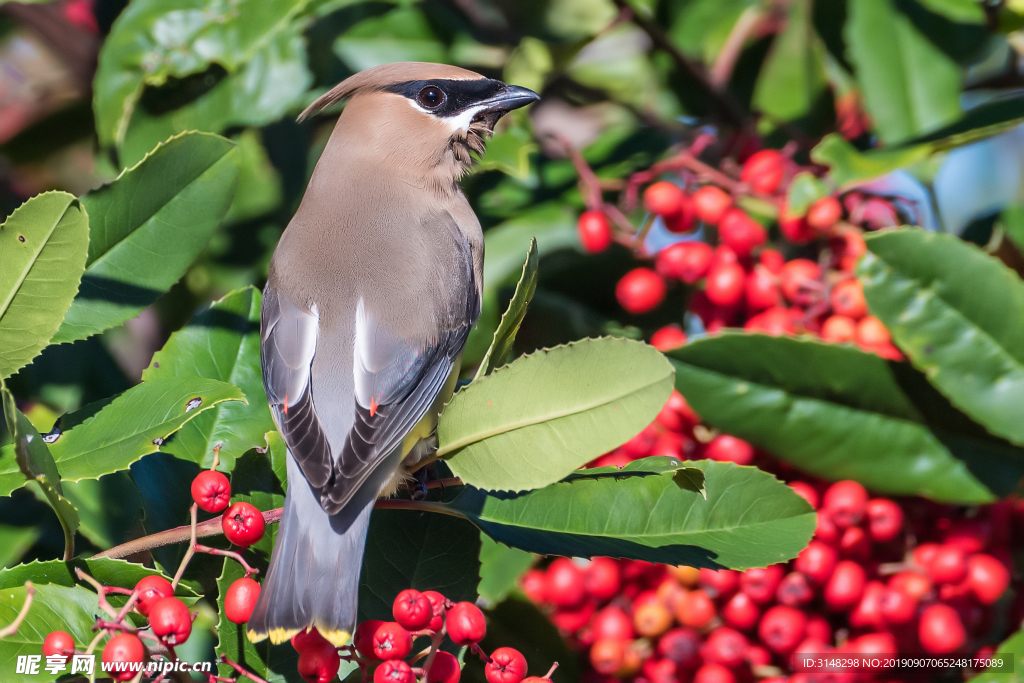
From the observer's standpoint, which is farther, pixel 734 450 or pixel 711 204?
pixel 711 204

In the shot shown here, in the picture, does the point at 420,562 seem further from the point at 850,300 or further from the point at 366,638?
the point at 850,300

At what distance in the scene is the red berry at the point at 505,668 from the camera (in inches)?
55.7

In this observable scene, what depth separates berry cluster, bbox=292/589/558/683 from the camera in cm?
135

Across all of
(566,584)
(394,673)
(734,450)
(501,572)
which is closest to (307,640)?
(394,673)

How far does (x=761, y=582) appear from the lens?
1986mm

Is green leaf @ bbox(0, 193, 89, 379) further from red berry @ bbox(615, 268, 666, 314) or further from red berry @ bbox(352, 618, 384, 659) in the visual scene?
red berry @ bbox(615, 268, 666, 314)

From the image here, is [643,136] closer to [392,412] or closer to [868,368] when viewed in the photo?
[868,368]

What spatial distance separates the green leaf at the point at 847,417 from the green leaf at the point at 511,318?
50 centimetres

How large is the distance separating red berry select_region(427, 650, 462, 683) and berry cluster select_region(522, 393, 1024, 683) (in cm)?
63

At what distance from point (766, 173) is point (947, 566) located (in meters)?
0.95

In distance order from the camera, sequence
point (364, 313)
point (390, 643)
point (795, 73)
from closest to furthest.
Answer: point (390, 643), point (364, 313), point (795, 73)

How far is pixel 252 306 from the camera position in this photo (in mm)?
1908

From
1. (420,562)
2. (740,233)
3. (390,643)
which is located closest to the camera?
(390,643)

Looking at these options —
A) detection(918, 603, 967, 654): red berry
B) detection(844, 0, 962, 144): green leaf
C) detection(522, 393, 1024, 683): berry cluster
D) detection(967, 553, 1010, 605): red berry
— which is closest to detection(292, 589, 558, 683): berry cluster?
detection(522, 393, 1024, 683): berry cluster
